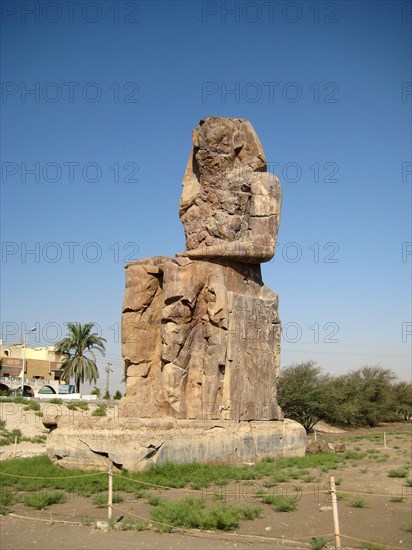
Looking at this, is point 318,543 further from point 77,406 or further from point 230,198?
point 77,406

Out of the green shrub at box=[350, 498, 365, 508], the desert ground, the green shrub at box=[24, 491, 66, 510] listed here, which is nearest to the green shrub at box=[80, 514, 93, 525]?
the desert ground

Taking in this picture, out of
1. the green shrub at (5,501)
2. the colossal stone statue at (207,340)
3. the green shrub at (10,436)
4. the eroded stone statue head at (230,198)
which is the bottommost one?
the green shrub at (10,436)

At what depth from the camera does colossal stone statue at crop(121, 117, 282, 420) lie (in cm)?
1184

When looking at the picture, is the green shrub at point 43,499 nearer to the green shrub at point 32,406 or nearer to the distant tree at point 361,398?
the green shrub at point 32,406

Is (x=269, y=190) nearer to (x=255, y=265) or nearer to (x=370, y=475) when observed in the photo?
(x=255, y=265)

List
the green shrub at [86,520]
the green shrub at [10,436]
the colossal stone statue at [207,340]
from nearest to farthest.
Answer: the green shrub at [86,520]
the colossal stone statue at [207,340]
the green shrub at [10,436]

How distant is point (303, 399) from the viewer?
28.1 m

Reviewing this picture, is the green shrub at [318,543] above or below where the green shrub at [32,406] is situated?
above

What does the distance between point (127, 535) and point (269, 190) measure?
786cm

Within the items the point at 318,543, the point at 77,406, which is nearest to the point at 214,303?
the point at 318,543

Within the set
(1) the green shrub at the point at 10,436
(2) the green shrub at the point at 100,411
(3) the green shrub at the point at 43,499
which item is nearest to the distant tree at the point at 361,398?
(2) the green shrub at the point at 100,411

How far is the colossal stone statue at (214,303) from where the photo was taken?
38.9 ft

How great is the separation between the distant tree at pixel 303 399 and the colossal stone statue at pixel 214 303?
15.8 meters

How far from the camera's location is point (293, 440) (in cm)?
1286
